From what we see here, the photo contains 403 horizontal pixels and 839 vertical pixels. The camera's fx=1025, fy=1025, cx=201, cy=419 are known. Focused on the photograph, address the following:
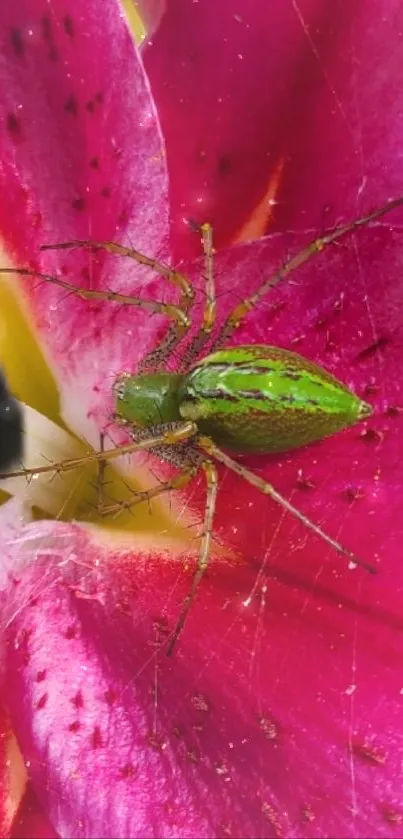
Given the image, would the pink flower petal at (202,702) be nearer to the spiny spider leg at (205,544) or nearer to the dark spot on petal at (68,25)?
the spiny spider leg at (205,544)

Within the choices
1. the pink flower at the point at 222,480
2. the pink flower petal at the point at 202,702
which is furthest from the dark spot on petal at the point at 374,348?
the pink flower petal at the point at 202,702

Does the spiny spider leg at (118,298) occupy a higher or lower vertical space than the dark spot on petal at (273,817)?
higher

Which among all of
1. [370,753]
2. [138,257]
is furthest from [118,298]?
[370,753]

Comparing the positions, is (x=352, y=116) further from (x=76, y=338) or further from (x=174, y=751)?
(x=174, y=751)

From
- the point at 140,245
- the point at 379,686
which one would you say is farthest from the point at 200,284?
the point at 379,686

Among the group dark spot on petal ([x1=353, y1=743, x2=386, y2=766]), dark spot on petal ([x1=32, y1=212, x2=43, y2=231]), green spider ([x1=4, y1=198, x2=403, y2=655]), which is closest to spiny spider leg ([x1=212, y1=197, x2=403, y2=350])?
green spider ([x1=4, y1=198, x2=403, y2=655])

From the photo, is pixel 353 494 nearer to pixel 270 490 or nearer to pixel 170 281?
pixel 270 490
